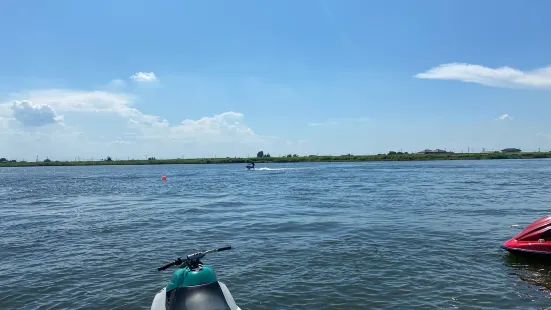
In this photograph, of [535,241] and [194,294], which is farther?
[535,241]

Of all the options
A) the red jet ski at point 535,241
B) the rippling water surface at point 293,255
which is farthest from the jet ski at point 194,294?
the red jet ski at point 535,241

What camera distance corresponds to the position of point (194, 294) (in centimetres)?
781

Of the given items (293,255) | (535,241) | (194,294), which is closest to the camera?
(194,294)

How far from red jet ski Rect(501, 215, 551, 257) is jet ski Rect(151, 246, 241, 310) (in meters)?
11.1

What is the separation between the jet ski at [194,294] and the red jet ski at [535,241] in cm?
1114

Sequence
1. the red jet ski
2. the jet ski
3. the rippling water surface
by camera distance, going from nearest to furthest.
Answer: the jet ski, the rippling water surface, the red jet ski

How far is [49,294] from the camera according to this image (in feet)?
40.0

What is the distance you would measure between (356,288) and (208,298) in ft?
18.9

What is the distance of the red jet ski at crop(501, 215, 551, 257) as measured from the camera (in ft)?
45.2

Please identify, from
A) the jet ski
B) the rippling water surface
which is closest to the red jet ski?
the rippling water surface

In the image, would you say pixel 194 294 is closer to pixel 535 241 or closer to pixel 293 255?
pixel 293 255

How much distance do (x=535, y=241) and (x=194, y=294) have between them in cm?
1210

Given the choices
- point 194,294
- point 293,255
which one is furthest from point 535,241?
point 194,294

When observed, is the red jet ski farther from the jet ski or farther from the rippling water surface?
the jet ski
